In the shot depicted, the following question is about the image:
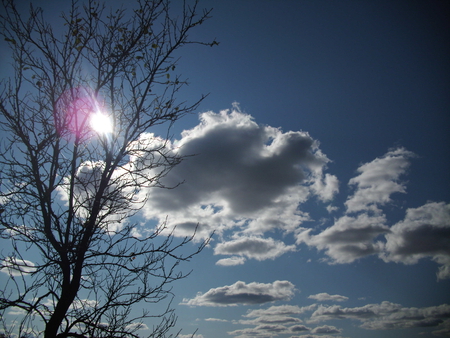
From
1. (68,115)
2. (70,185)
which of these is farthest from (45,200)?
(68,115)

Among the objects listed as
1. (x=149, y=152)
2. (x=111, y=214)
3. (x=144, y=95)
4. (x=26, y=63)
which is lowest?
(x=111, y=214)

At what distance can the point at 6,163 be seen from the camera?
432 cm

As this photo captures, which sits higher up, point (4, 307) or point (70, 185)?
point (70, 185)

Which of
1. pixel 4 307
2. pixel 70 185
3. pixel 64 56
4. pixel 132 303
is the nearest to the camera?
pixel 4 307

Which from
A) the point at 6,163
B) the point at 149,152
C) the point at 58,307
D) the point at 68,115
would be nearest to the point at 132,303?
the point at 58,307

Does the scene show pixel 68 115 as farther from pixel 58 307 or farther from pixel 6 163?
pixel 58 307

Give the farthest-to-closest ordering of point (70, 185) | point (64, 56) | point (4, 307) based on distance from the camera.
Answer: point (64, 56)
point (70, 185)
point (4, 307)

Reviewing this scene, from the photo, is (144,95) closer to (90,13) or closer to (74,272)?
(90,13)

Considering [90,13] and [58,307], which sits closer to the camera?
[58,307]

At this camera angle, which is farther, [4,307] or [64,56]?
[64,56]

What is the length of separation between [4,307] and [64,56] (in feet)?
13.2

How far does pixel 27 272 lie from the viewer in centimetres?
409

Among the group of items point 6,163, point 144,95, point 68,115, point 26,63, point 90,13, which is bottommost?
point 6,163

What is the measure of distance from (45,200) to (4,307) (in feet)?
5.11
